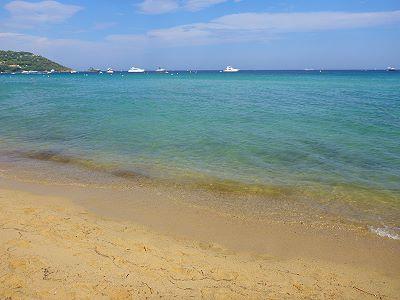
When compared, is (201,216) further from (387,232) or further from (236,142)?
(236,142)

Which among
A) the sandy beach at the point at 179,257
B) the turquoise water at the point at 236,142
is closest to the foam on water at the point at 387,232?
the sandy beach at the point at 179,257

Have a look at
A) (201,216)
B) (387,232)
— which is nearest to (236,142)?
(201,216)

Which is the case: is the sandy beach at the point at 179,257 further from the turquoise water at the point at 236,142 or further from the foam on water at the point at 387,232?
the turquoise water at the point at 236,142

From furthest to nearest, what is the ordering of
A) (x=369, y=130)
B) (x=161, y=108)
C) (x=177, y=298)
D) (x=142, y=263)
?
1. (x=161, y=108)
2. (x=369, y=130)
3. (x=142, y=263)
4. (x=177, y=298)

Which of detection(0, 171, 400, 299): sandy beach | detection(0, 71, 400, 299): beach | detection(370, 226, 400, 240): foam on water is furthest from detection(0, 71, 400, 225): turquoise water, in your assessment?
detection(0, 171, 400, 299): sandy beach

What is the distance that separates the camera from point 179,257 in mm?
7328

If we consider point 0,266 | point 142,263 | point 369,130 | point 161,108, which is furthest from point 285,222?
point 161,108

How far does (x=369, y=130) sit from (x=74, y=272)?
64.5 feet

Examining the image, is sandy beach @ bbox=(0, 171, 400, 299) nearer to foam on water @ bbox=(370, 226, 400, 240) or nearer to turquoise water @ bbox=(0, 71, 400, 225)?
foam on water @ bbox=(370, 226, 400, 240)

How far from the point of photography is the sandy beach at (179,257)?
20.4 feet

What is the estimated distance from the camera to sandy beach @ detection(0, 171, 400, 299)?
6215mm

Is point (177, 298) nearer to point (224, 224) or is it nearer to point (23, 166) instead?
point (224, 224)

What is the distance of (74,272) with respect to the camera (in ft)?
21.5

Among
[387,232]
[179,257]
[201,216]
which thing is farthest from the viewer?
[201,216]
